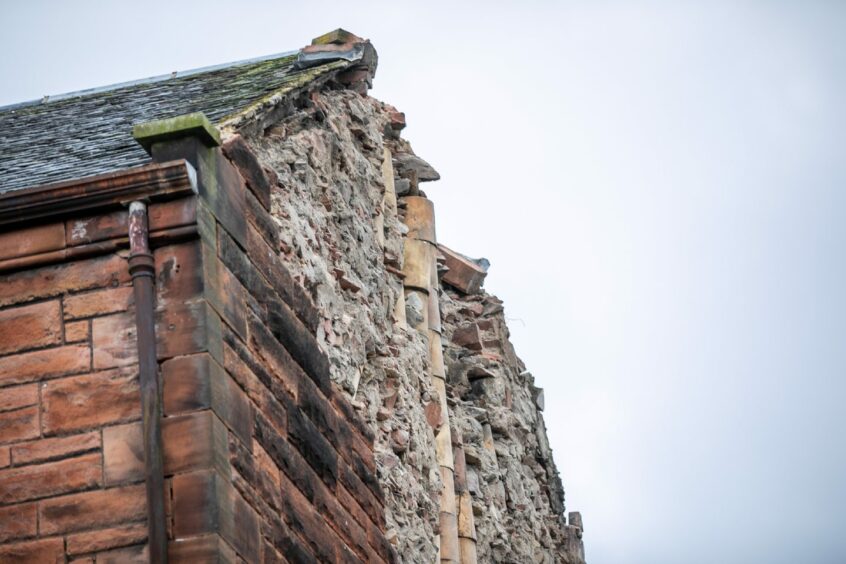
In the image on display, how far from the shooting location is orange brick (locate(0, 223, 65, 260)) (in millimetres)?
8977

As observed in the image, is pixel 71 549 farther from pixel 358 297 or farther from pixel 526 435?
pixel 526 435

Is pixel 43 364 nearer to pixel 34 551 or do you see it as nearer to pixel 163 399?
pixel 163 399

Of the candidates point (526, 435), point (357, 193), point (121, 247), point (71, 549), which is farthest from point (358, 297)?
point (526, 435)

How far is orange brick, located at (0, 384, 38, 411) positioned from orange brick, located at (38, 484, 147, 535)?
53 centimetres

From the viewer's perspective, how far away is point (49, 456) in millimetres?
8625

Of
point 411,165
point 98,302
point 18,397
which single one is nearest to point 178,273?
point 98,302

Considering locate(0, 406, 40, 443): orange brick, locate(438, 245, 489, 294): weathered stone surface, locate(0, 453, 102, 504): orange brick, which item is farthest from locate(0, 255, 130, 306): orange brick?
locate(438, 245, 489, 294): weathered stone surface

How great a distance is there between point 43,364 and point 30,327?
225mm

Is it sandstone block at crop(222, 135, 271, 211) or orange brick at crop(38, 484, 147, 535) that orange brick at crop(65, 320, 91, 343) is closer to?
orange brick at crop(38, 484, 147, 535)

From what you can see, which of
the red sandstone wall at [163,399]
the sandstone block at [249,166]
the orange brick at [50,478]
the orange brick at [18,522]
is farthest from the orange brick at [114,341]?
the sandstone block at [249,166]

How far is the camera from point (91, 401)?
8672mm

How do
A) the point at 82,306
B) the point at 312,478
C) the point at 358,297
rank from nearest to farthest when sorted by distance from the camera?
the point at 82,306 → the point at 312,478 → the point at 358,297

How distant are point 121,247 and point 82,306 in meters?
0.35

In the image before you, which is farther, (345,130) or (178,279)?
(345,130)
